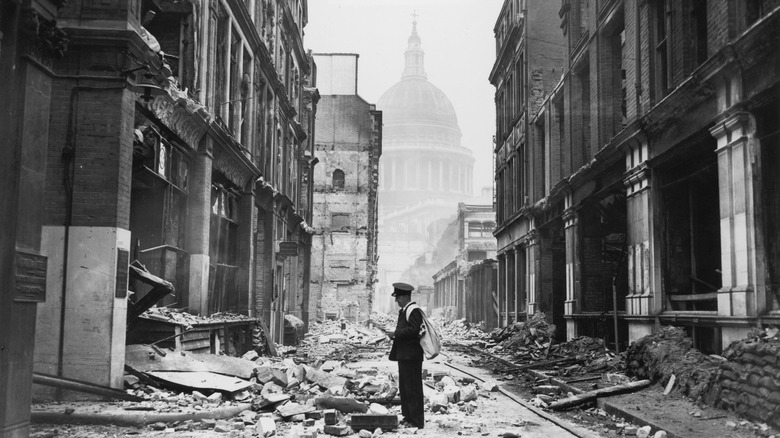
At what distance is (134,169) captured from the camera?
494 inches

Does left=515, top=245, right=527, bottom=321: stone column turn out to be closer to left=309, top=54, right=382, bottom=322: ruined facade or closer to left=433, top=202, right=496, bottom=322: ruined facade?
left=433, top=202, right=496, bottom=322: ruined facade

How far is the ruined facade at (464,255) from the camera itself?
2181 inches

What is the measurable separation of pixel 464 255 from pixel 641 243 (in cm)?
4475

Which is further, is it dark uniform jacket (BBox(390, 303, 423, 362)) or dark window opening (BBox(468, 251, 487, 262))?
dark window opening (BBox(468, 251, 487, 262))

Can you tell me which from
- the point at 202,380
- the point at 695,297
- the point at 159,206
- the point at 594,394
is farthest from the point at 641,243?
the point at 159,206

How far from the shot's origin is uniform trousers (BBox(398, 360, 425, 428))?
926 centimetres

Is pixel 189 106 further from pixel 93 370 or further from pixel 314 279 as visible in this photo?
pixel 314 279

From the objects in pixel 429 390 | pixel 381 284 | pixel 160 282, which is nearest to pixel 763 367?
pixel 429 390

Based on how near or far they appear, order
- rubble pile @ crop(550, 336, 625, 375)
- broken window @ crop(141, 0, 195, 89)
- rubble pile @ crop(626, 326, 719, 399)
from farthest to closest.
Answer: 1. rubble pile @ crop(550, 336, 625, 375)
2. broken window @ crop(141, 0, 195, 89)
3. rubble pile @ crop(626, 326, 719, 399)

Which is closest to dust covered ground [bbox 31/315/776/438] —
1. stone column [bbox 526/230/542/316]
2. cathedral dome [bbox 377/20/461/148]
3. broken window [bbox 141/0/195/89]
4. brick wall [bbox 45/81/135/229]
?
brick wall [bbox 45/81/135/229]

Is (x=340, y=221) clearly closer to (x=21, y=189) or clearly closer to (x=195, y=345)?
(x=195, y=345)

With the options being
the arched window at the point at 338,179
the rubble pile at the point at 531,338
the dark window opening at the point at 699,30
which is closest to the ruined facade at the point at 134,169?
the rubble pile at the point at 531,338

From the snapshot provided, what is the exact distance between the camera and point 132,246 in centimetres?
1321

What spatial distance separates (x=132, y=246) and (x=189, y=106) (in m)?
2.87
